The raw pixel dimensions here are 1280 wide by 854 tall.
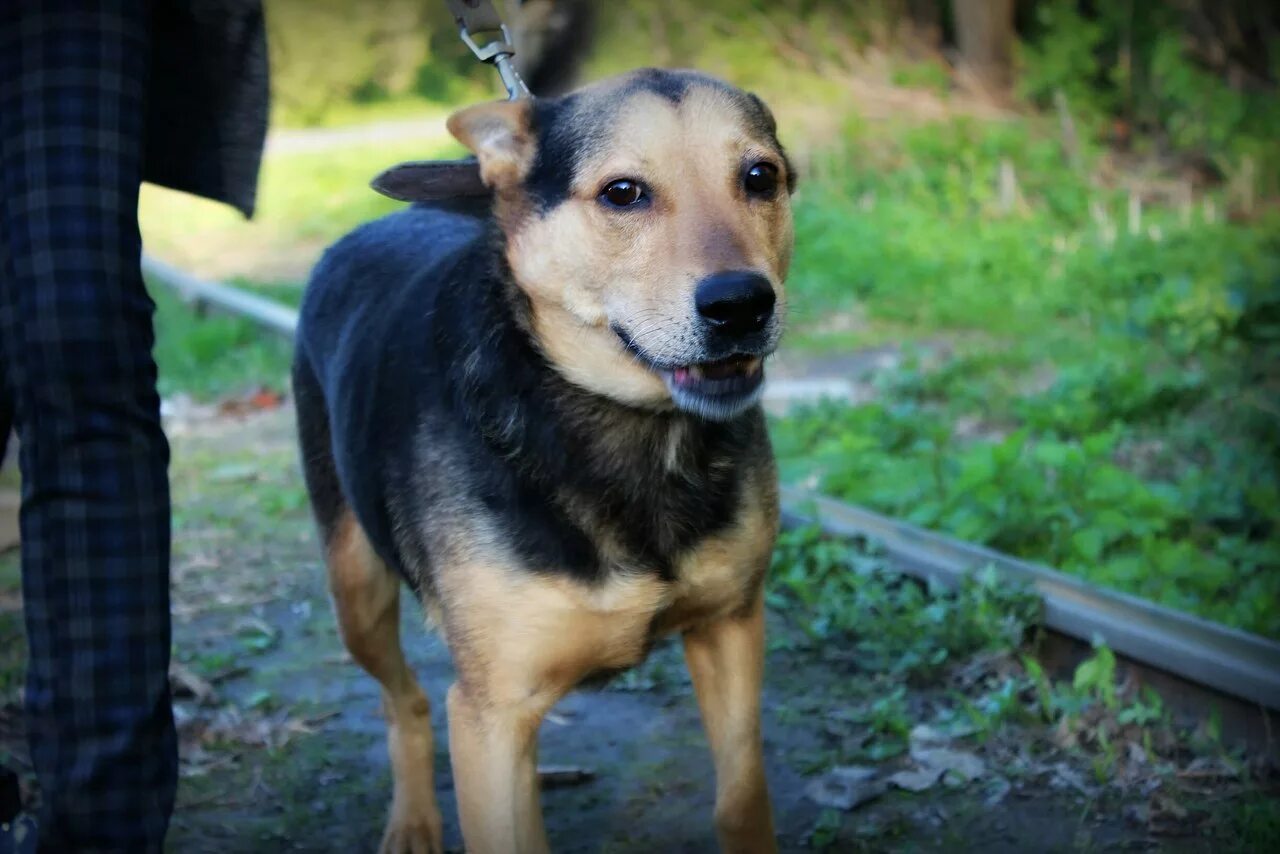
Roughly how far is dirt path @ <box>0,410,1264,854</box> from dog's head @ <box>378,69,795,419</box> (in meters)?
1.27

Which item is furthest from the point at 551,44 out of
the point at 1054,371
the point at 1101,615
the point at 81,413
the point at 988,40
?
the point at 81,413

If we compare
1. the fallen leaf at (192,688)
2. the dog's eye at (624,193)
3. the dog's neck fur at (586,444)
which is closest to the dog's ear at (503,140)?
the dog's neck fur at (586,444)

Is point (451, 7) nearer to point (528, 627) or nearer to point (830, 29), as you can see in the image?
point (528, 627)

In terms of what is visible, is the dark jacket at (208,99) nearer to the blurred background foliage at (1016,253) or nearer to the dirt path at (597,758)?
the blurred background foliage at (1016,253)

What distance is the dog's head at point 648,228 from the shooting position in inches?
115

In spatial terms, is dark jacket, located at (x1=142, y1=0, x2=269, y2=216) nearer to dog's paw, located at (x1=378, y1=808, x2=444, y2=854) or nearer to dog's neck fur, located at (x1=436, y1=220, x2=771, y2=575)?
dog's neck fur, located at (x1=436, y1=220, x2=771, y2=575)

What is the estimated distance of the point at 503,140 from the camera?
3260 mm

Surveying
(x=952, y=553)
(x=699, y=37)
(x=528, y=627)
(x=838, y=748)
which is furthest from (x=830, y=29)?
(x=528, y=627)

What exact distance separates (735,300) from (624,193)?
383mm

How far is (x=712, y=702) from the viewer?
334cm

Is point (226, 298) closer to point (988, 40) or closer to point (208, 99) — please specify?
point (988, 40)

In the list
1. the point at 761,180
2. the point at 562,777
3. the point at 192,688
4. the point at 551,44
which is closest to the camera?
the point at 761,180

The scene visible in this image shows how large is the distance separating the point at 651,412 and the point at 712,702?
68 centimetres

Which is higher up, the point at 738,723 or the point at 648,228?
the point at 648,228
